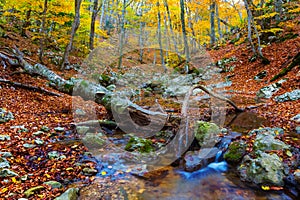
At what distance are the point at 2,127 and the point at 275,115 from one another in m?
8.17

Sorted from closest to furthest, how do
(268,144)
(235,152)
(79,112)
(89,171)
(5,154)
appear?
(5,154) < (89,171) < (268,144) < (235,152) < (79,112)

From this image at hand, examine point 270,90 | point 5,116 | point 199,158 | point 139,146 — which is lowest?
point 199,158

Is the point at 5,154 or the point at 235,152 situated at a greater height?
the point at 5,154

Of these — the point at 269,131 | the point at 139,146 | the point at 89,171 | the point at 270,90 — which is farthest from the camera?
the point at 270,90

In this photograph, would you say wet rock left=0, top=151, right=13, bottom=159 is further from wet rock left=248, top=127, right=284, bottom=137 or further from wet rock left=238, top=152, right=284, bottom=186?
wet rock left=248, top=127, right=284, bottom=137

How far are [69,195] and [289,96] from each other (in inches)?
320

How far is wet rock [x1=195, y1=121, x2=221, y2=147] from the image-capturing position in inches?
224

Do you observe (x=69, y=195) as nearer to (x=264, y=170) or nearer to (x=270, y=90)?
(x=264, y=170)

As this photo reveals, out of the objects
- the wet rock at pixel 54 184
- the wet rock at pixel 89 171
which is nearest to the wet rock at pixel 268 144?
the wet rock at pixel 89 171

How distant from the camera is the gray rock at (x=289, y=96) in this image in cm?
764

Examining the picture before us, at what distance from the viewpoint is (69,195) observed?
352 centimetres

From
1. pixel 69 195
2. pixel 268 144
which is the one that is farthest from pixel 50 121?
pixel 268 144

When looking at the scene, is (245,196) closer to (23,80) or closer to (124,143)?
(124,143)

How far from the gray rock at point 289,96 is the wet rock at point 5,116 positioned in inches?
373
